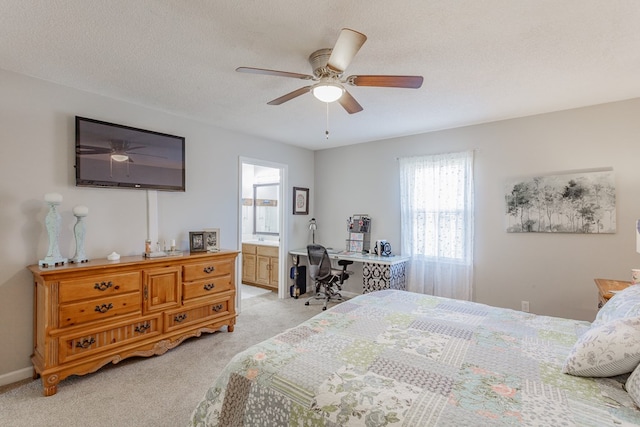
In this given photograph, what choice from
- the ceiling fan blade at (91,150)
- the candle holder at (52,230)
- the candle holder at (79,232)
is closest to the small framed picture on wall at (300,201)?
the ceiling fan blade at (91,150)

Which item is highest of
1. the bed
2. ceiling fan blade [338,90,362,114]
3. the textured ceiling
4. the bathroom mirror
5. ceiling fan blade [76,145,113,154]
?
the textured ceiling

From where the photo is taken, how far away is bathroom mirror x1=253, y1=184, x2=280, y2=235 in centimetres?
604

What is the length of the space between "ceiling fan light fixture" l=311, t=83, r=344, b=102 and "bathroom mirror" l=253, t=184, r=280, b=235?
13.1 feet

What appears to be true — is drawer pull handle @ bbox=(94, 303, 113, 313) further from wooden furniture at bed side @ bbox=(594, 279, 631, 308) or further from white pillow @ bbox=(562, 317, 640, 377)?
wooden furniture at bed side @ bbox=(594, 279, 631, 308)

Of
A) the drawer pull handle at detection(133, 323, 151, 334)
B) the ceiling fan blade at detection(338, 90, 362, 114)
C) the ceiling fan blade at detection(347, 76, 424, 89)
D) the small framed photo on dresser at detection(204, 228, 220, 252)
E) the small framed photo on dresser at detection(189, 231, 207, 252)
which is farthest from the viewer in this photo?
the small framed photo on dresser at detection(204, 228, 220, 252)

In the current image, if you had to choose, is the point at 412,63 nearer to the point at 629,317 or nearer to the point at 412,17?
the point at 412,17

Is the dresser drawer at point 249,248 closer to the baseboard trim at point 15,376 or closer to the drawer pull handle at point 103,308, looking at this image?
the drawer pull handle at point 103,308

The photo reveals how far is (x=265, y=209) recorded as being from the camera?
243 inches

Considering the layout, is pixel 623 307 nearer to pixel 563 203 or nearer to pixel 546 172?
pixel 563 203

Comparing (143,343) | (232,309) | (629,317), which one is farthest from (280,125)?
(629,317)

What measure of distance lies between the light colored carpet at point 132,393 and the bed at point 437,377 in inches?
33.6

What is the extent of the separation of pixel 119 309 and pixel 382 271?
2933mm

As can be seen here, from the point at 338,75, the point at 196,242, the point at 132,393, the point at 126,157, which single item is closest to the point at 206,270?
the point at 196,242

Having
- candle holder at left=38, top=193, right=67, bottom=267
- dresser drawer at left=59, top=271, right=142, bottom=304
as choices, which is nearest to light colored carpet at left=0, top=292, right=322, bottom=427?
dresser drawer at left=59, top=271, right=142, bottom=304
